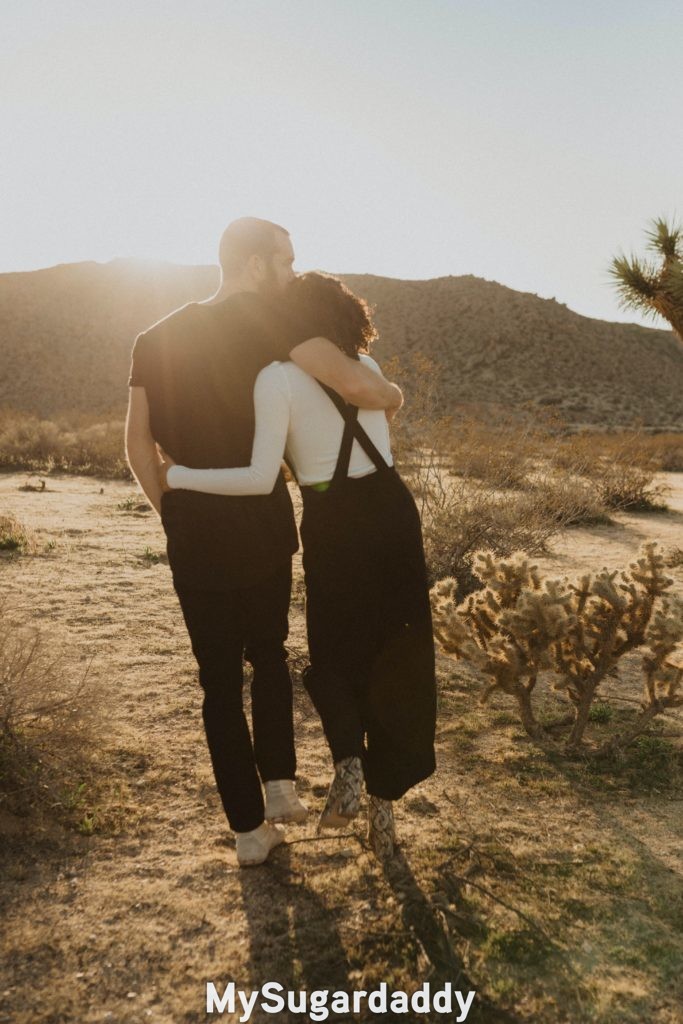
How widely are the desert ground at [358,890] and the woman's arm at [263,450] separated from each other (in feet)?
4.14

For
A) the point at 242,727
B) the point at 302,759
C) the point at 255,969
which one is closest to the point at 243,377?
the point at 242,727

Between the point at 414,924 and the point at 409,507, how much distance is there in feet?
3.88

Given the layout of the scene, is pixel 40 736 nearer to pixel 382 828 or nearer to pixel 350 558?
pixel 382 828

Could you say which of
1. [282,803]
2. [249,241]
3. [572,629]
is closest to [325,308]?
[249,241]

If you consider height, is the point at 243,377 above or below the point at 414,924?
above

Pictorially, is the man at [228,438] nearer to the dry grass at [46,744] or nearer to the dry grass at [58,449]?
the dry grass at [46,744]

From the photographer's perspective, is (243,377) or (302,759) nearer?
(243,377)

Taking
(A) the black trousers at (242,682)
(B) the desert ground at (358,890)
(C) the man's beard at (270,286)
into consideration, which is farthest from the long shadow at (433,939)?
(C) the man's beard at (270,286)

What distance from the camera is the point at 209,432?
2.28 m

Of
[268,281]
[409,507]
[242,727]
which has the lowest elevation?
[242,727]

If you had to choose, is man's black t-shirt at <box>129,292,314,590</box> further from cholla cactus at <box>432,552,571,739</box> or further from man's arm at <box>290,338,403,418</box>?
cholla cactus at <box>432,552,571,739</box>

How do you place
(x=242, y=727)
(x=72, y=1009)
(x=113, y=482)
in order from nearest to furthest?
(x=72, y=1009) → (x=242, y=727) → (x=113, y=482)

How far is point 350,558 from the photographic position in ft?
7.50

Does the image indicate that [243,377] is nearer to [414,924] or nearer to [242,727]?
[242,727]
